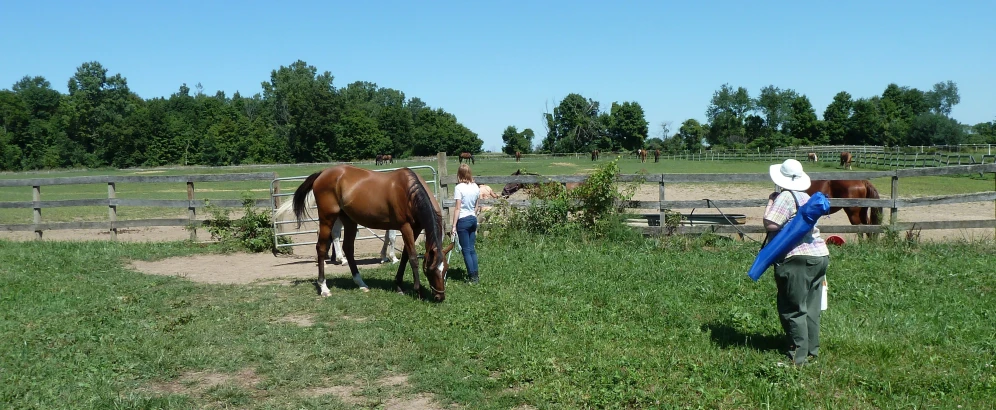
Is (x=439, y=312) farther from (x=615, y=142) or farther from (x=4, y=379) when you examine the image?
(x=615, y=142)

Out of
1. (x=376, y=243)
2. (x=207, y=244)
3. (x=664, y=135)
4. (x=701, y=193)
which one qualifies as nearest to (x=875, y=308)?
(x=376, y=243)

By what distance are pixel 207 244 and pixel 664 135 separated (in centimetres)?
9714

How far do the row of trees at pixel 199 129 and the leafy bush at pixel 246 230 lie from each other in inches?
2760

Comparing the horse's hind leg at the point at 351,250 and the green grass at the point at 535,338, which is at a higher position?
the horse's hind leg at the point at 351,250

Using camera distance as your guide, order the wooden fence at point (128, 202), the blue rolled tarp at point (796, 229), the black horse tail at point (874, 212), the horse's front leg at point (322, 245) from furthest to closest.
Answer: the wooden fence at point (128, 202)
the black horse tail at point (874, 212)
the horse's front leg at point (322, 245)
the blue rolled tarp at point (796, 229)

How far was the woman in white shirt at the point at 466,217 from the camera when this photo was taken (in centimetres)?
868

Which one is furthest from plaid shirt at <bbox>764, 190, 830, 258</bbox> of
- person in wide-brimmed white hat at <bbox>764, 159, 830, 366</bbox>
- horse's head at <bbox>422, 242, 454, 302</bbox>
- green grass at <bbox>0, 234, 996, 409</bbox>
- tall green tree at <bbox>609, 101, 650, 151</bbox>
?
tall green tree at <bbox>609, 101, 650, 151</bbox>

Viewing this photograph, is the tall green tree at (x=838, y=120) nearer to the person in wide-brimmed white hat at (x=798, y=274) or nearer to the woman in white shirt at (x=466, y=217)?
the woman in white shirt at (x=466, y=217)

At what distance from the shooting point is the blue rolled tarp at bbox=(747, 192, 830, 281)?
16.2 feet

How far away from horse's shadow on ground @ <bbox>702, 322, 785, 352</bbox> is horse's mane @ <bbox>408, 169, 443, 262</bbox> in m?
3.14

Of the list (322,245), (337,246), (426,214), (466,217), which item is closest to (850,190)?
(466,217)

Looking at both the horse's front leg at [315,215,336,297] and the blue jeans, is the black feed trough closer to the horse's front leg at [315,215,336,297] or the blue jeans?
the blue jeans

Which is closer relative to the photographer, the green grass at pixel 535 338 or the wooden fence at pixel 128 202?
the green grass at pixel 535 338

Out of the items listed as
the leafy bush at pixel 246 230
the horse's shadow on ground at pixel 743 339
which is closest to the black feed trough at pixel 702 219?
the horse's shadow on ground at pixel 743 339
